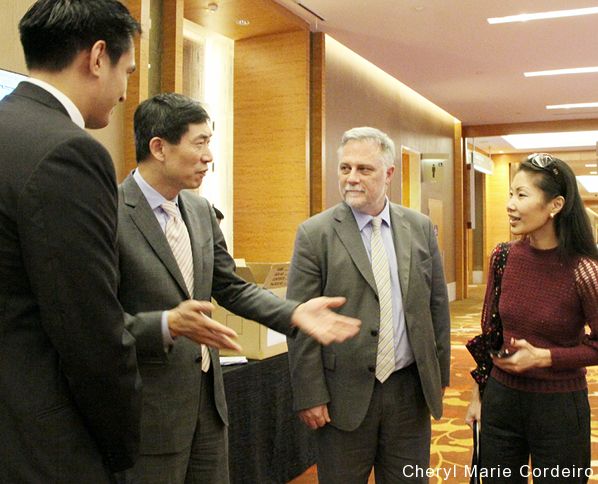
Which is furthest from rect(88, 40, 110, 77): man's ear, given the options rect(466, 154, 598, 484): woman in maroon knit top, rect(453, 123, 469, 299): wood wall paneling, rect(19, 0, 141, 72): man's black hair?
rect(453, 123, 469, 299): wood wall paneling

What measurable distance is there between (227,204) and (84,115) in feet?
21.1

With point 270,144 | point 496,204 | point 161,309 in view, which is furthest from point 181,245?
point 496,204

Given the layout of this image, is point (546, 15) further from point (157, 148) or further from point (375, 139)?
point (157, 148)

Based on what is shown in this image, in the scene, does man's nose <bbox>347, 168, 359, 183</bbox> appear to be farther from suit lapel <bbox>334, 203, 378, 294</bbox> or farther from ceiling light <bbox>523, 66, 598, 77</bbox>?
ceiling light <bbox>523, 66, 598, 77</bbox>

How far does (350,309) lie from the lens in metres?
2.30

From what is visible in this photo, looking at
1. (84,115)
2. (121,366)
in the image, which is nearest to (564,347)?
(121,366)

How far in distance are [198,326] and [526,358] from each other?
1.16m

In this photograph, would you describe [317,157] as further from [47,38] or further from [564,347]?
[47,38]

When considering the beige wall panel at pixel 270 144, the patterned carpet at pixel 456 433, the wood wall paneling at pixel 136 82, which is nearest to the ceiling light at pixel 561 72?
the beige wall panel at pixel 270 144

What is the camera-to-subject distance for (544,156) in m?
2.34

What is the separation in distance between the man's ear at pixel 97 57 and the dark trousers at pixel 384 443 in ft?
4.74

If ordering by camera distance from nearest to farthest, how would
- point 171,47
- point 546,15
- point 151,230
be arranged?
1. point 151,230
2. point 171,47
3. point 546,15

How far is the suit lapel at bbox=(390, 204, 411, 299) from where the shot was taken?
7.68 ft

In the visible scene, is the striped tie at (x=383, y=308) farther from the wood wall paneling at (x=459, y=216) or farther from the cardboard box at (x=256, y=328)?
the wood wall paneling at (x=459, y=216)
